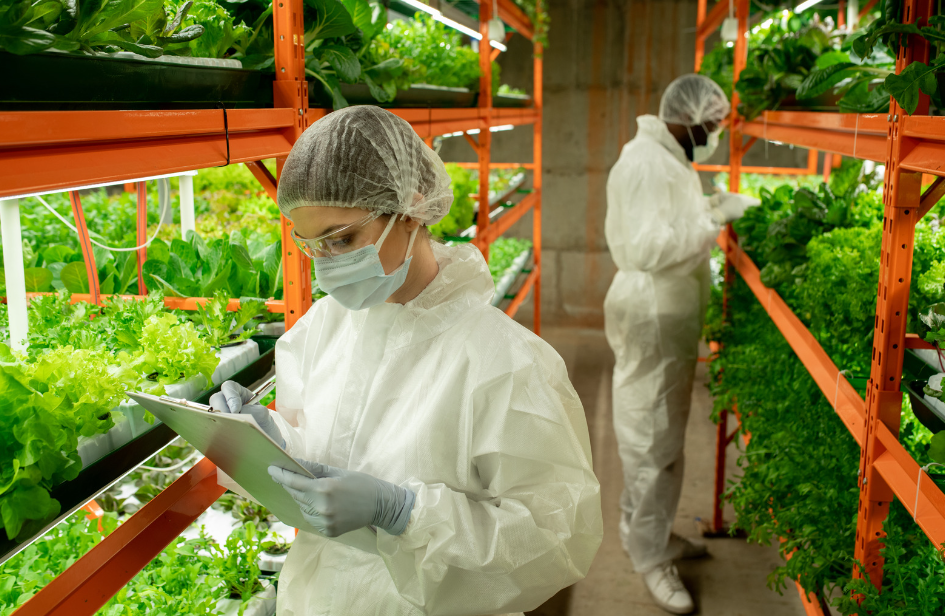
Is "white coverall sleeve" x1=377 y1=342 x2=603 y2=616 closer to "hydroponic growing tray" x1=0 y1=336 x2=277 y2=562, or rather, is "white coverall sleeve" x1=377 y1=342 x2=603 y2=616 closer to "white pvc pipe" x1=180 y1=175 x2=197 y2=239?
"hydroponic growing tray" x1=0 y1=336 x2=277 y2=562

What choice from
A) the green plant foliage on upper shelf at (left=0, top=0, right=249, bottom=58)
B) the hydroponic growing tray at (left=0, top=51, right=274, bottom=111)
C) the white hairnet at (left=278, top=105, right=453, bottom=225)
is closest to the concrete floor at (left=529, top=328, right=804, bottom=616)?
the white hairnet at (left=278, top=105, right=453, bottom=225)

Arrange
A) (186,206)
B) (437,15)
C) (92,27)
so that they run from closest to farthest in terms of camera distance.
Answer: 1. (92,27)
2. (186,206)
3. (437,15)

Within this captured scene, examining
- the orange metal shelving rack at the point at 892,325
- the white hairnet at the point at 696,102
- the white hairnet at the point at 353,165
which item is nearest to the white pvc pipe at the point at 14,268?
the white hairnet at the point at 353,165

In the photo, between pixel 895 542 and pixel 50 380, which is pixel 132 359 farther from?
pixel 895 542

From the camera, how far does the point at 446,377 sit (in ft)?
4.89

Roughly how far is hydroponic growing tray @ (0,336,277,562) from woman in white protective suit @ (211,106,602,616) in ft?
0.44

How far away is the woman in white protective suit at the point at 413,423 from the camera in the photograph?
138 centimetres

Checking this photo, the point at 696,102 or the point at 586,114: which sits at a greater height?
the point at 586,114

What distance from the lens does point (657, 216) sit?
146 inches

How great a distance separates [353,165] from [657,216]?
259 centimetres

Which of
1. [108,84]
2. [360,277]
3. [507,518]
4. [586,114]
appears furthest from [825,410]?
[586,114]

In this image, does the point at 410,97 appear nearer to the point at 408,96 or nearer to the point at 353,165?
the point at 408,96

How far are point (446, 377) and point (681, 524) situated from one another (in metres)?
3.28

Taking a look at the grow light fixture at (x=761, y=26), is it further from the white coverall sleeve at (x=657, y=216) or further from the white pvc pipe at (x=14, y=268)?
the white pvc pipe at (x=14, y=268)
